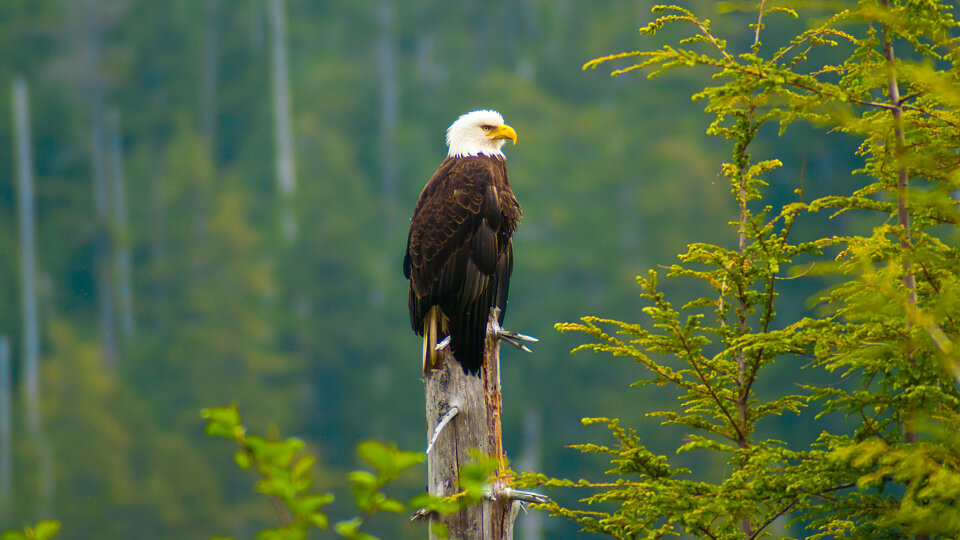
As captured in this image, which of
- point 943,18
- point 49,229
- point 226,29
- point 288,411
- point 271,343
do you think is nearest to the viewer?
point 943,18

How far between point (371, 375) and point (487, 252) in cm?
3054

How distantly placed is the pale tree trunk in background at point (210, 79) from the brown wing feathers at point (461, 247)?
3830 centimetres

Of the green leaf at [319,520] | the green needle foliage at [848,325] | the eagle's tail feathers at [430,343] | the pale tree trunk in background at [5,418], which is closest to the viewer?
the green leaf at [319,520]

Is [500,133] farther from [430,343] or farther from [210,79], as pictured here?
[210,79]

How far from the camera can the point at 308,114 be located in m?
40.3

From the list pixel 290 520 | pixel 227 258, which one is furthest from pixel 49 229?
pixel 290 520

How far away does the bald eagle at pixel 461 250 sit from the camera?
4035 millimetres

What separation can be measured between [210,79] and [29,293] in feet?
37.0

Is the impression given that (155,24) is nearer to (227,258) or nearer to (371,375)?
(227,258)

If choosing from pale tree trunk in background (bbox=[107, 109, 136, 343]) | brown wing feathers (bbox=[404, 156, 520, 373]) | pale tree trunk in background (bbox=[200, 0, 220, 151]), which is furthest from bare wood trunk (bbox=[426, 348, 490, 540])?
pale tree trunk in background (bbox=[200, 0, 220, 151])

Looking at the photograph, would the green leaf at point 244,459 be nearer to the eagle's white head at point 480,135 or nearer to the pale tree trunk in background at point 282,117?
the eagle's white head at point 480,135

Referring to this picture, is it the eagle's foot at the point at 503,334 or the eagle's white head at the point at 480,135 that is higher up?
the eagle's white head at the point at 480,135

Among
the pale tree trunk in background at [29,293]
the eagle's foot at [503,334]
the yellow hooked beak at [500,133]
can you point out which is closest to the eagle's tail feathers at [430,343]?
the eagle's foot at [503,334]

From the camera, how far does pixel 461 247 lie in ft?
14.0
